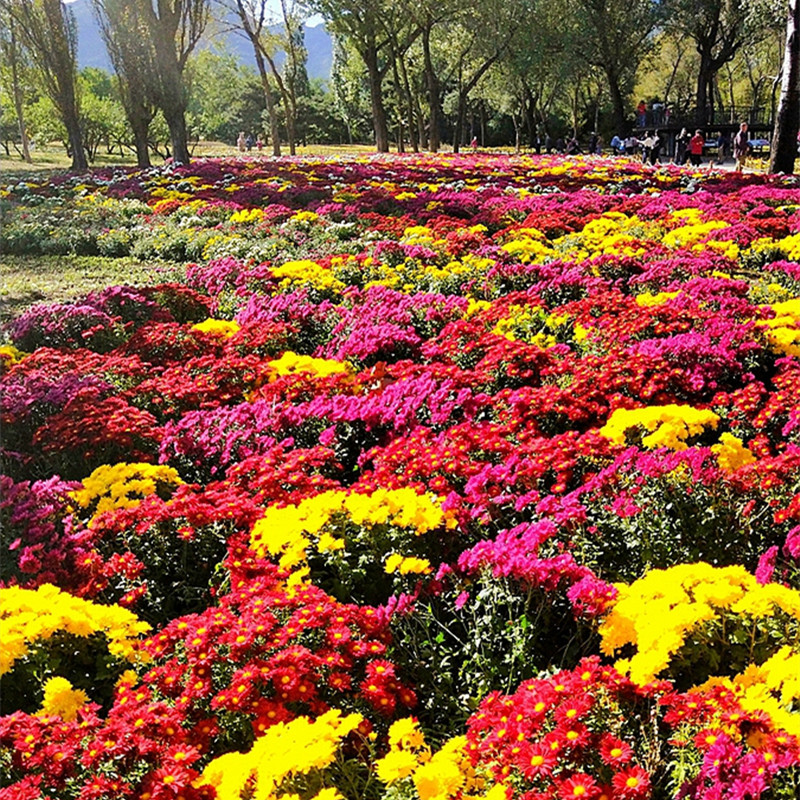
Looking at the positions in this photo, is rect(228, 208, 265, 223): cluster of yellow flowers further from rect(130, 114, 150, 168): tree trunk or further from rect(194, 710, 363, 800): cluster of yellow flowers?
rect(130, 114, 150, 168): tree trunk

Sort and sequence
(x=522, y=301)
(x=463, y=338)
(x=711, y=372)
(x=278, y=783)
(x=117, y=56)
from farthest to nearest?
(x=117, y=56)
(x=522, y=301)
(x=463, y=338)
(x=711, y=372)
(x=278, y=783)

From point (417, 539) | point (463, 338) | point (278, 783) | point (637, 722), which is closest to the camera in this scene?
point (278, 783)

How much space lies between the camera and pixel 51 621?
2980mm

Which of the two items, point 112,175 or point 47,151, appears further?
point 47,151

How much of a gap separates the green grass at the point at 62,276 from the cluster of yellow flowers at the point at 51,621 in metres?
6.21

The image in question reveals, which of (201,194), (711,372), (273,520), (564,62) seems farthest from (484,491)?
(564,62)

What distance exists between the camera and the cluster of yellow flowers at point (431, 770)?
2.21 metres

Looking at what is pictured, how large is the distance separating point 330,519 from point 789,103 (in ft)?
56.8

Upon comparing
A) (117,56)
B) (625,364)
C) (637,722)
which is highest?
(117,56)

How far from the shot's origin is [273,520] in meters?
3.70

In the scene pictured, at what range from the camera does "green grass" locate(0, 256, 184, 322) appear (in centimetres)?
952

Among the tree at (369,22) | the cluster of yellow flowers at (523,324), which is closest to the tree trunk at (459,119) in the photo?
the tree at (369,22)

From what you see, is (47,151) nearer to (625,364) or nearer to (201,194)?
(201,194)

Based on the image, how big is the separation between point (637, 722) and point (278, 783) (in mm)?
1197
